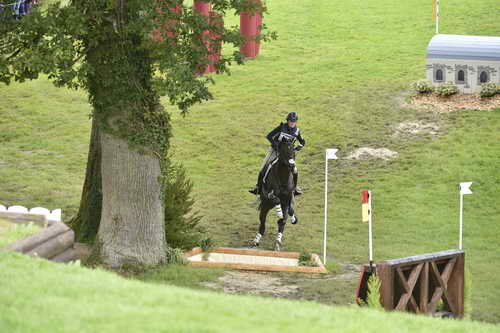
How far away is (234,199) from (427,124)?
23.9 ft

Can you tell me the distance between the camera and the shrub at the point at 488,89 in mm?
29719

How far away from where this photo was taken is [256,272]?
18719mm

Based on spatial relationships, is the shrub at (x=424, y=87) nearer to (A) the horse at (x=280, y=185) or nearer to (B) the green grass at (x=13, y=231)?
(A) the horse at (x=280, y=185)

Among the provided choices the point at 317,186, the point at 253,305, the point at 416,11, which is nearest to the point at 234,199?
the point at 317,186

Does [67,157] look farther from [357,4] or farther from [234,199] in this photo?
[357,4]

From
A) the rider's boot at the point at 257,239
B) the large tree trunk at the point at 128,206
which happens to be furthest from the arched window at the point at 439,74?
the large tree trunk at the point at 128,206

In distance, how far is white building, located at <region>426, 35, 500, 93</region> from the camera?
29.3m

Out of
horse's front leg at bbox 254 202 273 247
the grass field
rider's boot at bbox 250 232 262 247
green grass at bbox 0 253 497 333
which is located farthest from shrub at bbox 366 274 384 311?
rider's boot at bbox 250 232 262 247

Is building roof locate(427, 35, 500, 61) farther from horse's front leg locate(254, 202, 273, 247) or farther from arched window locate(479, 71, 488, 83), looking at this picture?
horse's front leg locate(254, 202, 273, 247)

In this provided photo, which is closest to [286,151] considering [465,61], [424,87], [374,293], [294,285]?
[294,285]

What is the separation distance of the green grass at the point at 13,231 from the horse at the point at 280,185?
5733mm

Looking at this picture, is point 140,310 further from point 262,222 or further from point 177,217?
point 262,222

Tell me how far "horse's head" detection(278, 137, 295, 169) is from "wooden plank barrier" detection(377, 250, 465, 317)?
4560mm

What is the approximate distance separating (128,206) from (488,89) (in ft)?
50.4
